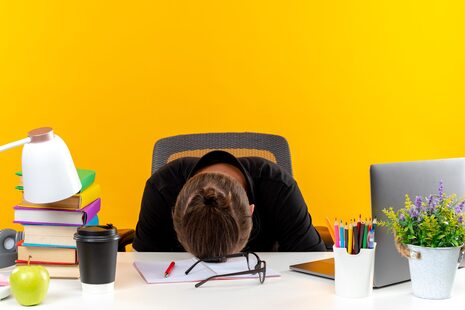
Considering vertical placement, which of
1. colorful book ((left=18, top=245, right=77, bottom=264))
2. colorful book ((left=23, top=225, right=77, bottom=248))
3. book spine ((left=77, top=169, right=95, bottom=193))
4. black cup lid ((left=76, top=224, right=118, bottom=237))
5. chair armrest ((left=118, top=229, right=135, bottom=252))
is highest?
book spine ((left=77, top=169, right=95, bottom=193))

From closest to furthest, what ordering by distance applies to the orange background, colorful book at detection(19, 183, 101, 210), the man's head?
colorful book at detection(19, 183, 101, 210) < the man's head < the orange background

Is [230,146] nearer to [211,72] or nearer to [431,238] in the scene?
[211,72]

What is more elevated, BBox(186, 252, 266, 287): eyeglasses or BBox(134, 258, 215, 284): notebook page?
BBox(186, 252, 266, 287): eyeglasses

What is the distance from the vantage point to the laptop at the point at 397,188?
4.33ft

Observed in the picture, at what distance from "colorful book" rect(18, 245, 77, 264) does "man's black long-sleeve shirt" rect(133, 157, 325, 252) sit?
0.63 metres

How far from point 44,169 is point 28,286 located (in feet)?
0.76

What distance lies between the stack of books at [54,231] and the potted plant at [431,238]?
2.25 ft

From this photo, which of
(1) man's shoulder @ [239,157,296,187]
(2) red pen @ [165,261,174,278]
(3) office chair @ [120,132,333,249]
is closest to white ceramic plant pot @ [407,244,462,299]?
(2) red pen @ [165,261,174,278]

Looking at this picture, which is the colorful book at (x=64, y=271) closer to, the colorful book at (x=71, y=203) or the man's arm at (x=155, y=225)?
the colorful book at (x=71, y=203)

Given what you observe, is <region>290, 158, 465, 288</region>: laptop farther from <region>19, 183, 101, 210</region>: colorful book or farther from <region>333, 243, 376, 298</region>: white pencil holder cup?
<region>19, 183, 101, 210</region>: colorful book

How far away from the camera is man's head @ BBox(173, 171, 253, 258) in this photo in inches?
61.5

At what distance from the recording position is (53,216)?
4.80 ft

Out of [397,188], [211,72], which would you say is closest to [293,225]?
[397,188]

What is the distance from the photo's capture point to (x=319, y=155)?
3385 millimetres
